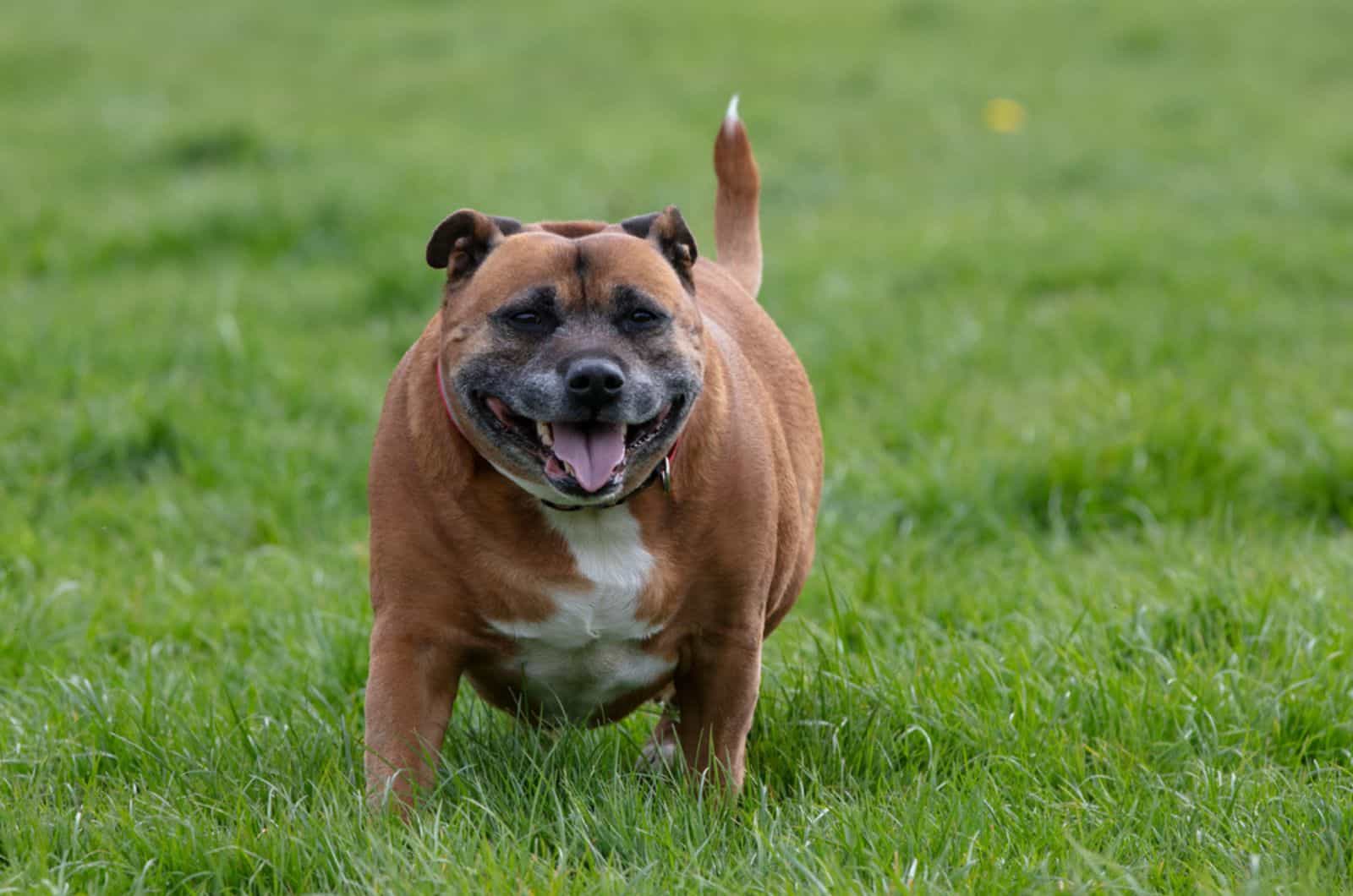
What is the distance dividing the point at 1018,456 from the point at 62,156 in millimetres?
8409

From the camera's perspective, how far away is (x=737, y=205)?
442cm

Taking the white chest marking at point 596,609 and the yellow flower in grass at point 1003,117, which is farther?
the yellow flower in grass at point 1003,117

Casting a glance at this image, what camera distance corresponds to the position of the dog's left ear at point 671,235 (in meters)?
3.26

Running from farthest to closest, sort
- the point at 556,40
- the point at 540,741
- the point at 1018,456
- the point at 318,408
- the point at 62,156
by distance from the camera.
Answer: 1. the point at 556,40
2. the point at 62,156
3. the point at 318,408
4. the point at 1018,456
5. the point at 540,741

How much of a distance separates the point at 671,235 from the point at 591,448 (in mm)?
514

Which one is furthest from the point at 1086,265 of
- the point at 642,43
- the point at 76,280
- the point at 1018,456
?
the point at 642,43

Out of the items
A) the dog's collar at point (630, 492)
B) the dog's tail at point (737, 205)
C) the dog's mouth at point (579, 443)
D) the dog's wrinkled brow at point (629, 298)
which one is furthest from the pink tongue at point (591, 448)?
the dog's tail at point (737, 205)

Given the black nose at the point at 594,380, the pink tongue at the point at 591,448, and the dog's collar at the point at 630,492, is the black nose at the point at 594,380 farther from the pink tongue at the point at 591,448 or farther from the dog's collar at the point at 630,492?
the dog's collar at the point at 630,492

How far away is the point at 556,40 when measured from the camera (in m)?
15.8

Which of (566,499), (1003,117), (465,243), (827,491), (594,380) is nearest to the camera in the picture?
(594,380)

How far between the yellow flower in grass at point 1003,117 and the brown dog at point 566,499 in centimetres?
985

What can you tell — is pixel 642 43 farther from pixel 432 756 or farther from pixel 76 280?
pixel 432 756

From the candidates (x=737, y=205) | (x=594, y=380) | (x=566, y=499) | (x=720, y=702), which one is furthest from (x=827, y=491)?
(x=594, y=380)

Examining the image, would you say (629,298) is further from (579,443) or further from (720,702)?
(720,702)
